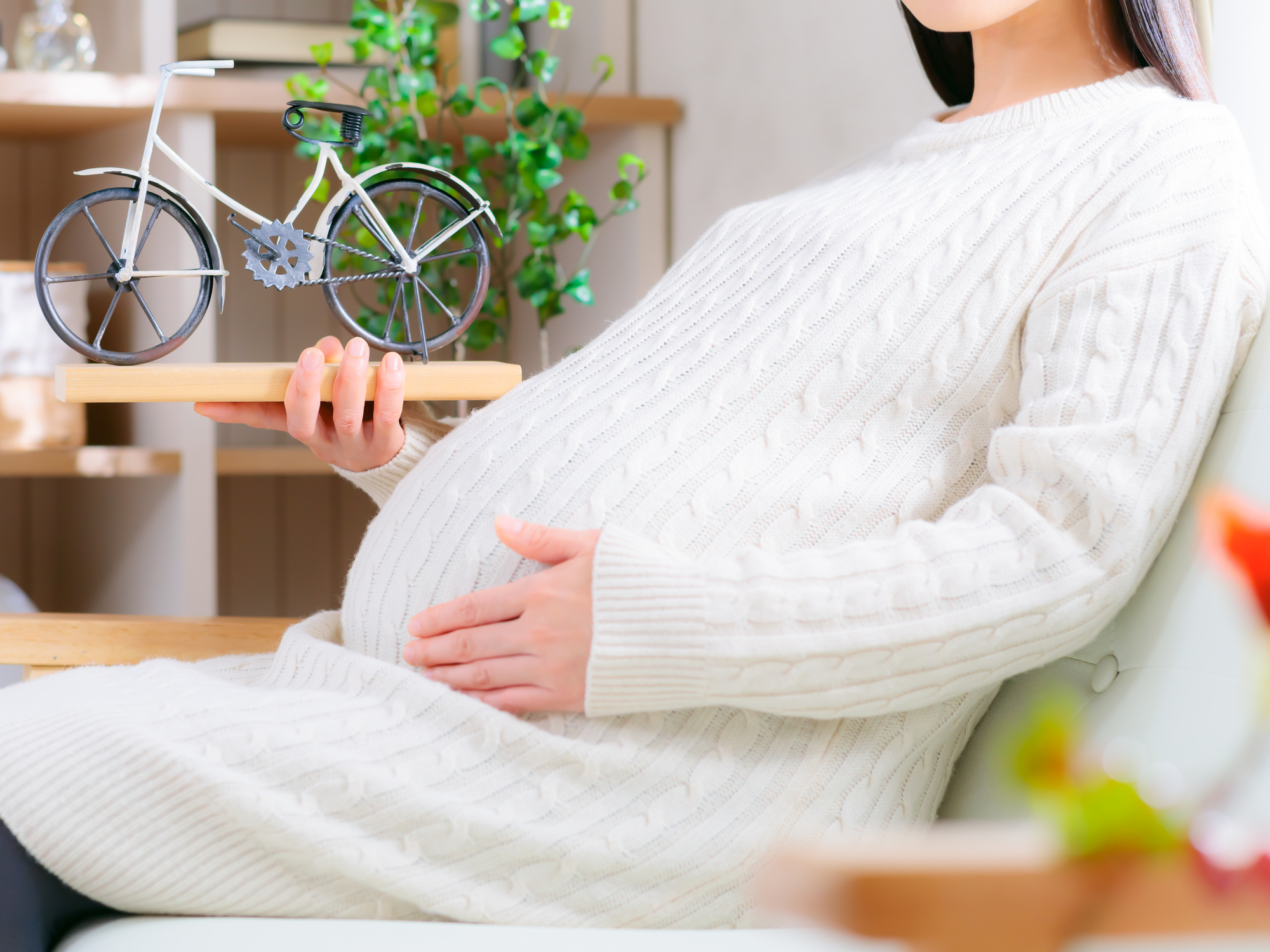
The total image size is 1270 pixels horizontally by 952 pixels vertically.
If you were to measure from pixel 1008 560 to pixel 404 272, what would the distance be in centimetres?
57

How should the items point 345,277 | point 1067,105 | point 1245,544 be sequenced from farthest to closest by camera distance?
point 345,277 < point 1067,105 < point 1245,544

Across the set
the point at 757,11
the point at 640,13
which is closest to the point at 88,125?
the point at 640,13

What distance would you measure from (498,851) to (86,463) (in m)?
1.11

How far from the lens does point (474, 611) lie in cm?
74

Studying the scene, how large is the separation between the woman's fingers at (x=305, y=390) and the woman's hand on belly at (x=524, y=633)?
21cm

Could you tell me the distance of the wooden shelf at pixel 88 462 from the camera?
154 centimetres

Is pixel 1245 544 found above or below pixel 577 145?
below

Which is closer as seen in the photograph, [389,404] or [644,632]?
[644,632]

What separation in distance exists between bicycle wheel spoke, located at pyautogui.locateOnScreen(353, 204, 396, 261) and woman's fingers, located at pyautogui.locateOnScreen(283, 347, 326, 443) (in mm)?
152

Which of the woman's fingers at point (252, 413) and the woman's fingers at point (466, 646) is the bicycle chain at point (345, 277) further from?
the woman's fingers at point (466, 646)


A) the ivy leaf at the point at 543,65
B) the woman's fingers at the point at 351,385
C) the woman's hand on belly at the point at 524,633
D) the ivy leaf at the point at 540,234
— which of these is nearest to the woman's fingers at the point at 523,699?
the woman's hand on belly at the point at 524,633

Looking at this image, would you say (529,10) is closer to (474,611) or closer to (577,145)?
(577,145)

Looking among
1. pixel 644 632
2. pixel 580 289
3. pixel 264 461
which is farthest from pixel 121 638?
pixel 580 289

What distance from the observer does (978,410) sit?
2.56 feet
